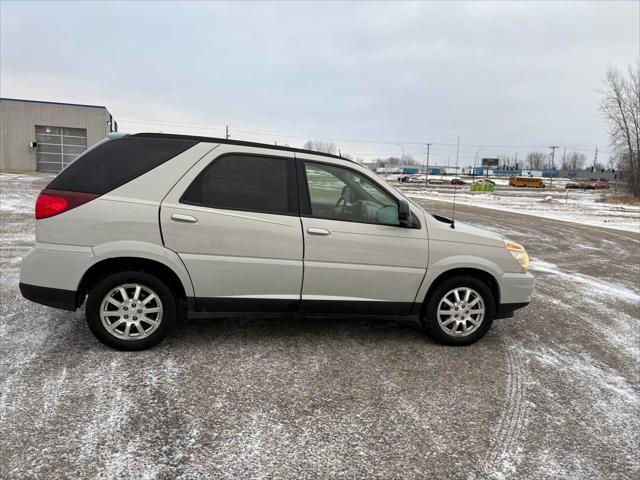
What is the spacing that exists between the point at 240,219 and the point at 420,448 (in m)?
2.27

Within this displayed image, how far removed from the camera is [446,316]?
4.61 metres

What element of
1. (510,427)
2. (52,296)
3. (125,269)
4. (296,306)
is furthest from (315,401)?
(52,296)

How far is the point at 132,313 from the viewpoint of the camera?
4.02 m

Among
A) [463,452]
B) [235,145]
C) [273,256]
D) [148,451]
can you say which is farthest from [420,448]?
[235,145]

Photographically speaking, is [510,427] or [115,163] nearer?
[510,427]

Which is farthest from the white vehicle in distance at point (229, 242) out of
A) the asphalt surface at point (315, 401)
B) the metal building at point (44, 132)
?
the metal building at point (44, 132)

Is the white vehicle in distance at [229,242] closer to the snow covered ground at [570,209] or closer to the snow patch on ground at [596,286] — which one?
the snow patch on ground at [596,286]

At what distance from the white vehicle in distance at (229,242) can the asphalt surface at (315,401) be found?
434 millimetres

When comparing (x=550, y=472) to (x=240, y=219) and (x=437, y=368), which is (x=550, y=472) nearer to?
(x=437, y=368)

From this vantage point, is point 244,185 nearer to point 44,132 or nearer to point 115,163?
point 115,163

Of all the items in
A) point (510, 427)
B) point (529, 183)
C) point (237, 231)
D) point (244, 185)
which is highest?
point (529, 183)

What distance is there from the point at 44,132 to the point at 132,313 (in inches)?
1971

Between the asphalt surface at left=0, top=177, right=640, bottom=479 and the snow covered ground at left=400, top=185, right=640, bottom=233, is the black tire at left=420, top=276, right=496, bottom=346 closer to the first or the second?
the asphalt surface at left=0, top=177, right=640, bottom=479

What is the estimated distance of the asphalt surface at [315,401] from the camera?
2.79 m
